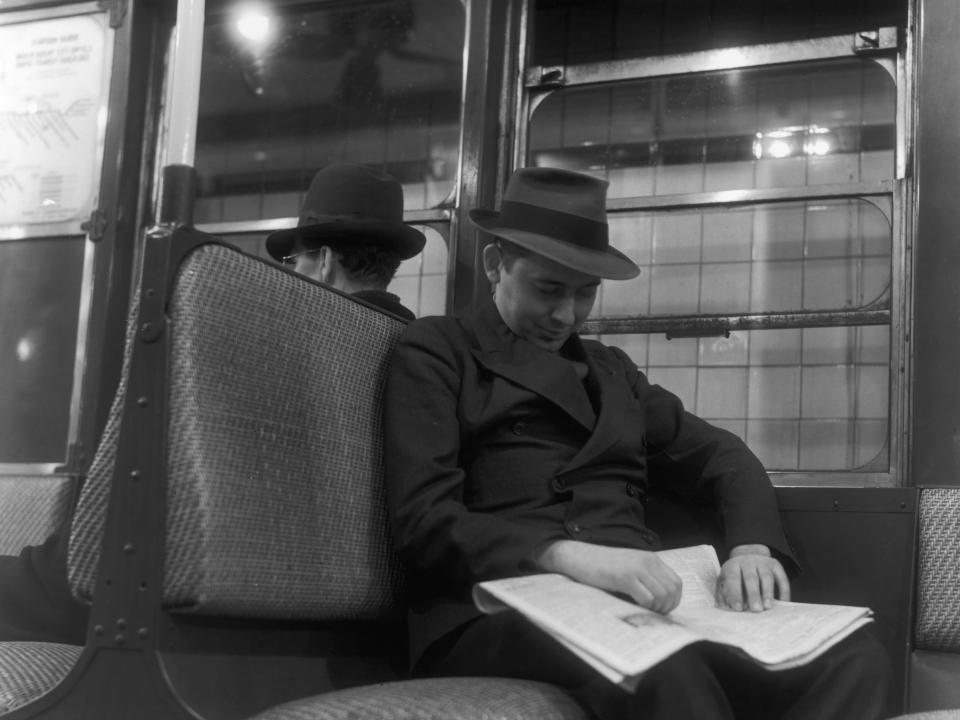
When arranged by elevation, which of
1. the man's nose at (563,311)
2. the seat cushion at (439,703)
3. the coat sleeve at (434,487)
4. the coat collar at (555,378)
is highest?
the man's nose at (563,311)

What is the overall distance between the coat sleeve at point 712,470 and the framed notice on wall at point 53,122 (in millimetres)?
1685

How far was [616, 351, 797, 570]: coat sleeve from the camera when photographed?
76.6 inches

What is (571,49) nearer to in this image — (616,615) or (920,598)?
(920,598)

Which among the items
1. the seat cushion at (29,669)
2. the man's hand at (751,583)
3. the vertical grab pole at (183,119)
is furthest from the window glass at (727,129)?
the seat cushion at (29,669)

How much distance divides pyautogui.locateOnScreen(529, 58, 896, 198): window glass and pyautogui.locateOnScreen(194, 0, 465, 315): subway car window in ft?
0.96

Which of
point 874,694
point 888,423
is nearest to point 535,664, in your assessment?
point 874,694

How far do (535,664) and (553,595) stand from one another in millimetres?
184

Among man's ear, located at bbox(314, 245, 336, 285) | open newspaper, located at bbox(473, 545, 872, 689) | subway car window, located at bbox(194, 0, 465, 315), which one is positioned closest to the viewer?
open newspaper, located at bbox(473, 545, 872, 689)

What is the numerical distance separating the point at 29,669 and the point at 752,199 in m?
1.80

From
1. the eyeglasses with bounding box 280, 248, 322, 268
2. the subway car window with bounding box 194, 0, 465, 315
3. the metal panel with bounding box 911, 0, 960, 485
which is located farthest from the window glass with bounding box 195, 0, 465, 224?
the metal panel with bounding box 911, 0, 960, 485

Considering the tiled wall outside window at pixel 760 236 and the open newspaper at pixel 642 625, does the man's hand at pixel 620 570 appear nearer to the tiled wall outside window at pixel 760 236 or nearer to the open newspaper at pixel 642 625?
the open newspaper at pixel 642 625

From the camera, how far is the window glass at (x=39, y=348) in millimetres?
3053

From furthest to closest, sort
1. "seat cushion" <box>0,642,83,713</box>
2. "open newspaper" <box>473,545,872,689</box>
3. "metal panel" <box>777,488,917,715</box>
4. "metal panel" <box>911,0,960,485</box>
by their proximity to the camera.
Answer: "metal panel" <box>911,0,960,485</box>
"metal panel" <box>777,488,917,715</box>
"seat cushion" <box>0,642,83,713</box>
"open newspaper" <box>473,545,872,689</box>

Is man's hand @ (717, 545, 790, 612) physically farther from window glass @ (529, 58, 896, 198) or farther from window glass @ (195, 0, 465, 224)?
window glass @ (195, 0, 465, 224)
